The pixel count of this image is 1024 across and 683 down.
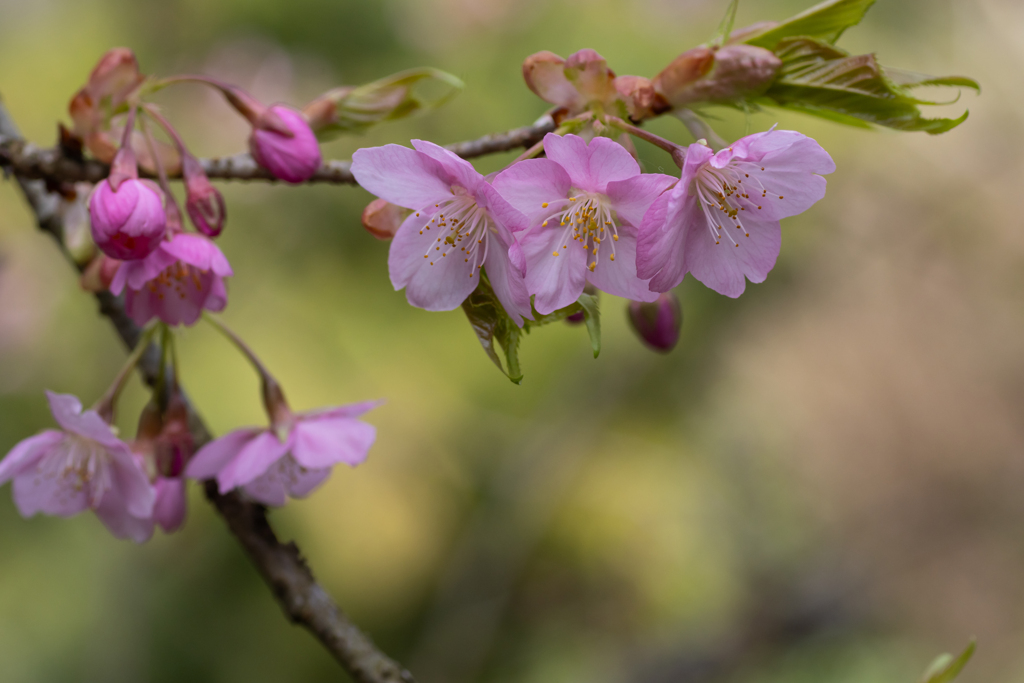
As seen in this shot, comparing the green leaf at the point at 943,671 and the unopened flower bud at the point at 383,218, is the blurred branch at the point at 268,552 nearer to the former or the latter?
the unopened flower bud at the point at 383,218

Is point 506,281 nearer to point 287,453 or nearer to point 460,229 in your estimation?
point 460,229

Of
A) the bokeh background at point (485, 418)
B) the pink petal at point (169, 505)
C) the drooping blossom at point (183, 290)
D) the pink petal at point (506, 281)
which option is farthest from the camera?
the bokeh background at point (485, 418)

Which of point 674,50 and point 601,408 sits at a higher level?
point 674,50

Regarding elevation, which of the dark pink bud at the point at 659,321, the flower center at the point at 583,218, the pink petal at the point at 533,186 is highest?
the pink petal at the point at 533,186

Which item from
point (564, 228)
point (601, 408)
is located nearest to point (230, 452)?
point (564, 228)

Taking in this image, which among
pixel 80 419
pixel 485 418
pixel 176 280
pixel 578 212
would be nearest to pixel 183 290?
pixel 176 280

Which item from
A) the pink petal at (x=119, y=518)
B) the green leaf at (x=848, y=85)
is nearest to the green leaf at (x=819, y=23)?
the green leaf at (x=848, y=85)

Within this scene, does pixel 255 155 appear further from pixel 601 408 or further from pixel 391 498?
pixel 601 408
